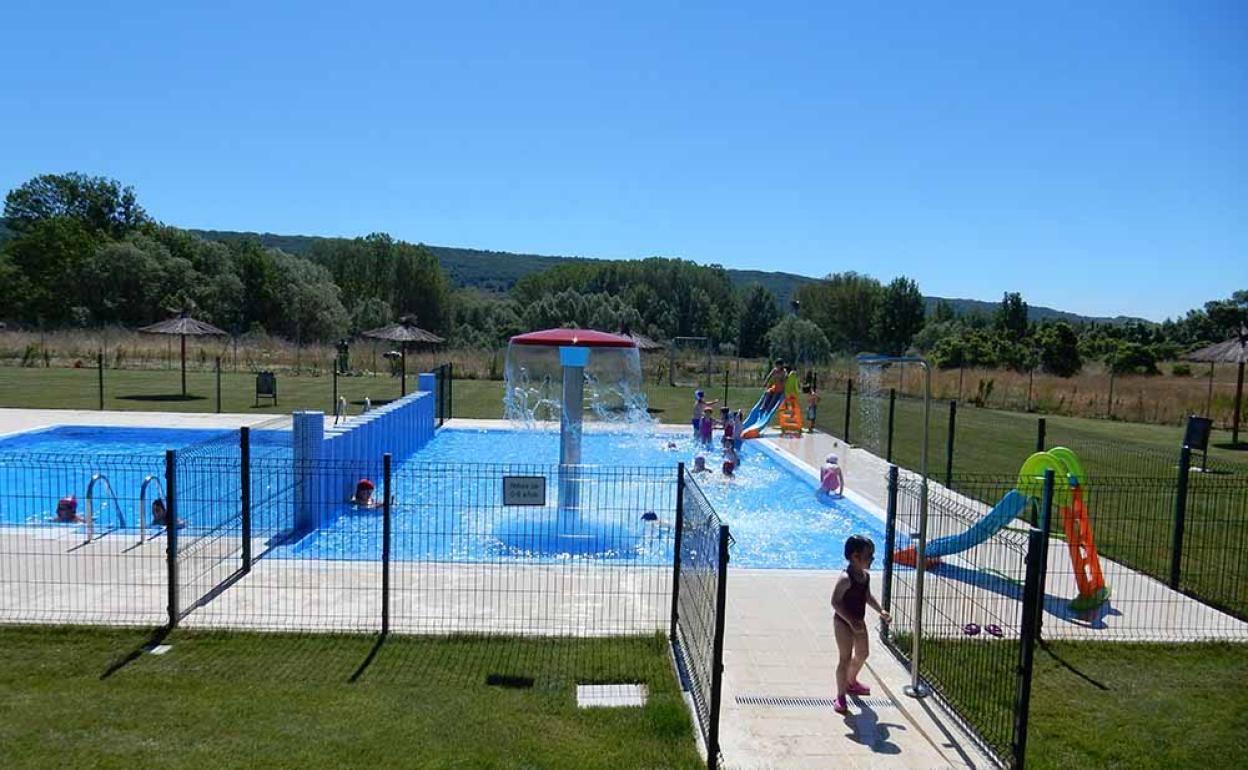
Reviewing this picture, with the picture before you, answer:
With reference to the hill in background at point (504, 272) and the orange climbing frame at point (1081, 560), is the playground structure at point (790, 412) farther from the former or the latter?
the hill in background at point (504, 272)

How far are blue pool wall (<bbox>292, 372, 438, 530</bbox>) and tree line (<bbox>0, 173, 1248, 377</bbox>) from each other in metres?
43.0

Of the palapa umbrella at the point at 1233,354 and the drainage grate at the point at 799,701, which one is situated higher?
the palapa umbrella at the point at 1233,354

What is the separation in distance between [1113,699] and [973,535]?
3.09 meters

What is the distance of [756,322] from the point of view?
9112 centimetres

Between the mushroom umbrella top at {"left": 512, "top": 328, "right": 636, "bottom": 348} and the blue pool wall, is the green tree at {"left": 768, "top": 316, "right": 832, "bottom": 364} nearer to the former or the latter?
the blue pool wall

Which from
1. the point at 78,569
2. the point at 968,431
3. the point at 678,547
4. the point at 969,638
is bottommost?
the point at 78,569

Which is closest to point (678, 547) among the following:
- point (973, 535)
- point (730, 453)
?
point (973, 535)

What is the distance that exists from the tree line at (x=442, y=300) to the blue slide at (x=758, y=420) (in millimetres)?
31876

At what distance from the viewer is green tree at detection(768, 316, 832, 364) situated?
65.5 meters

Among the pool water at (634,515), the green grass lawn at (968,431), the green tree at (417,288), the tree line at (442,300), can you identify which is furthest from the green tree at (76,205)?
the pool water at (634,515)

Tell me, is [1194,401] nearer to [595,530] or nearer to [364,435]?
[595,530]

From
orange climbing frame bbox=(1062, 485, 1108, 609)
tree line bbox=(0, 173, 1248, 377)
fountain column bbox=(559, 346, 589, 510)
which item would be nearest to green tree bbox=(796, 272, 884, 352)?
tree line bbox=(0, 173, 1248, 377)

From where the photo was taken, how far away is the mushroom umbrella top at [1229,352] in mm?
25125

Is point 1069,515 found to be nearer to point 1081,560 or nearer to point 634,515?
point 1081,560
